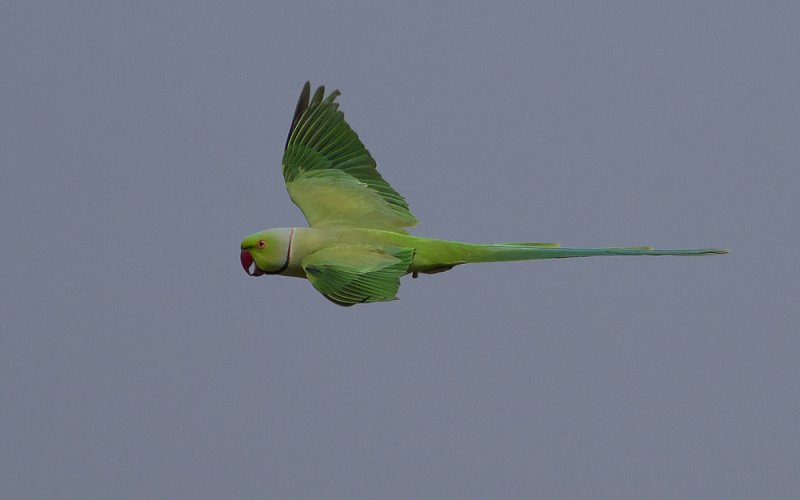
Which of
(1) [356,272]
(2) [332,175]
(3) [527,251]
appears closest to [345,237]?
(1) [356,272]

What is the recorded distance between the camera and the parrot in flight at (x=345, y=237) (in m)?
7.55

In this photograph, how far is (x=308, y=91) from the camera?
8.57 metres

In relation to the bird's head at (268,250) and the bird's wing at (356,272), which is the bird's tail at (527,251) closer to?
the bird's wing at (356,272)

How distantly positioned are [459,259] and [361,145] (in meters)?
1.18

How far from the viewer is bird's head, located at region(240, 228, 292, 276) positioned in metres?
7.94

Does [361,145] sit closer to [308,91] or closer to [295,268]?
[308,91]

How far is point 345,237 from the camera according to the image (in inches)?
312

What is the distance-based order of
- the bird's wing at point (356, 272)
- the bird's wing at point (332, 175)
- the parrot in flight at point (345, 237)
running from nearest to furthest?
1. the bird's wing at point (356, 272)
2. the parrot in flight at point (345, 237)
3. the bird's wing at point (332, 175)

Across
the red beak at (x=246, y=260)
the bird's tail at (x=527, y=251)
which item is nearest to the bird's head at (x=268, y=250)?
the red beak at (x=246, y=260)

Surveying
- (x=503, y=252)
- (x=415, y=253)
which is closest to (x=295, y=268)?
(x=415, y=253)

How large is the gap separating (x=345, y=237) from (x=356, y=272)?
19.2 inches

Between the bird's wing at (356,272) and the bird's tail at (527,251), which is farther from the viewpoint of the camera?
the bird's tail at (527,251)

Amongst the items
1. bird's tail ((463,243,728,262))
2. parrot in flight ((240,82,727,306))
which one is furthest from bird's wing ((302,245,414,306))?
bird's tail ((463,243,728,262))

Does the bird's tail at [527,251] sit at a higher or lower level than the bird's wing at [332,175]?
lower
